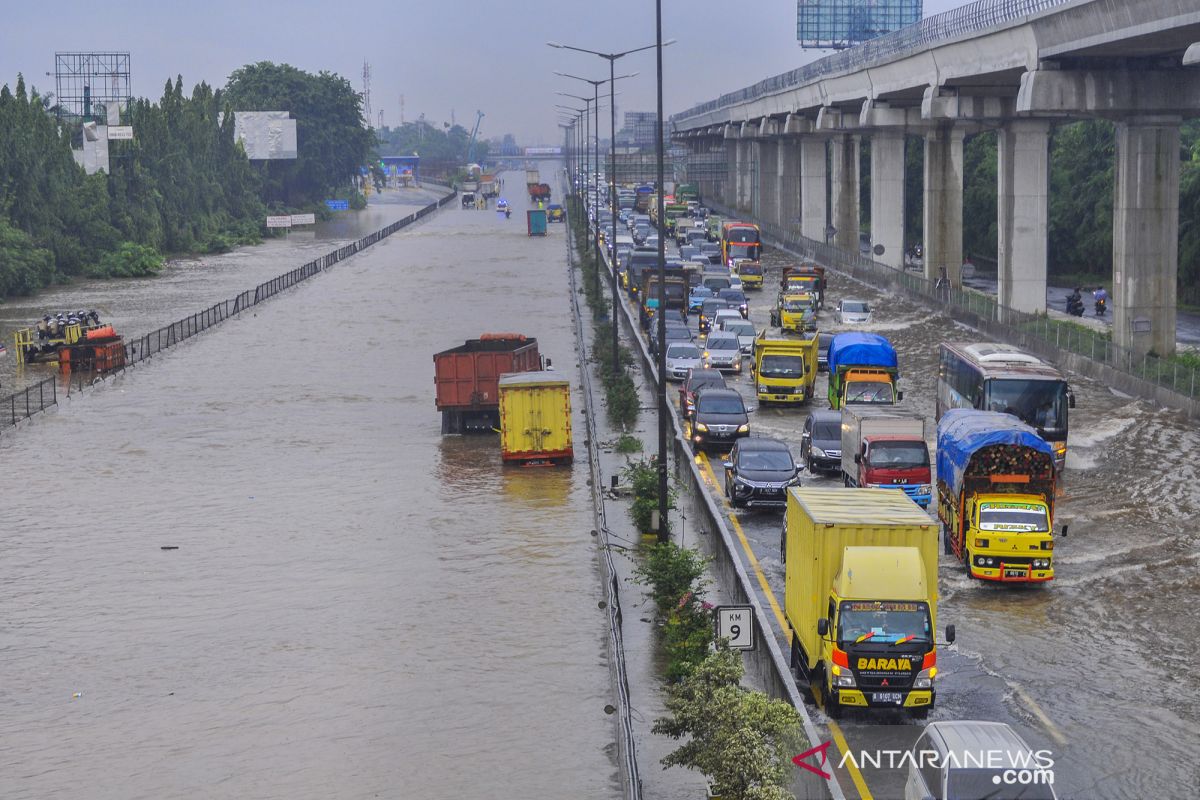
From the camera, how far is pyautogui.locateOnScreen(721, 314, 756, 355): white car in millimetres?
60125

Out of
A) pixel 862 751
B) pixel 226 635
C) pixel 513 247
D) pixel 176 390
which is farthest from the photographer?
pixel 513 247

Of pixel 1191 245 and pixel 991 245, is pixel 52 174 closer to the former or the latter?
pixel 991 245

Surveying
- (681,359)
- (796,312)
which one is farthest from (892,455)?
(796,312)

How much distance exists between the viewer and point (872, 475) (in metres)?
33.8

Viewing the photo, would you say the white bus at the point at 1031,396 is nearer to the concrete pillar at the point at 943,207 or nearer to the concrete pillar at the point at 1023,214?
the concrete pillar at the point at 1023,214

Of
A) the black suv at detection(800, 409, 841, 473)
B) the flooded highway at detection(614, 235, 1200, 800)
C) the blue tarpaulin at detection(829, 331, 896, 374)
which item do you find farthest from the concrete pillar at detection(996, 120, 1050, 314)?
the black suv at detection(800, 409, 841, 473)

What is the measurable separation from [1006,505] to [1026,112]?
2940 cm

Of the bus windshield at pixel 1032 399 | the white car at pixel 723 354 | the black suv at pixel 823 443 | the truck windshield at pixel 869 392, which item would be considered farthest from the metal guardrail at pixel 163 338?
the bus windshield at pixel 1032 399

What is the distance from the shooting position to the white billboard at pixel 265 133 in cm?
18350

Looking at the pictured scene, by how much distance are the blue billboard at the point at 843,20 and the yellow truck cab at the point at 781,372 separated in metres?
133

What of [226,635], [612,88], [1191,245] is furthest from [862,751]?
[1191,245]

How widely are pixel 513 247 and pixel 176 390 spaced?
74861 millimetres

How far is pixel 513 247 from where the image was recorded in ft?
430

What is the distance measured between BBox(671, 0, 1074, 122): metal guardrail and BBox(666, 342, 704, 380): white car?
1458cm
